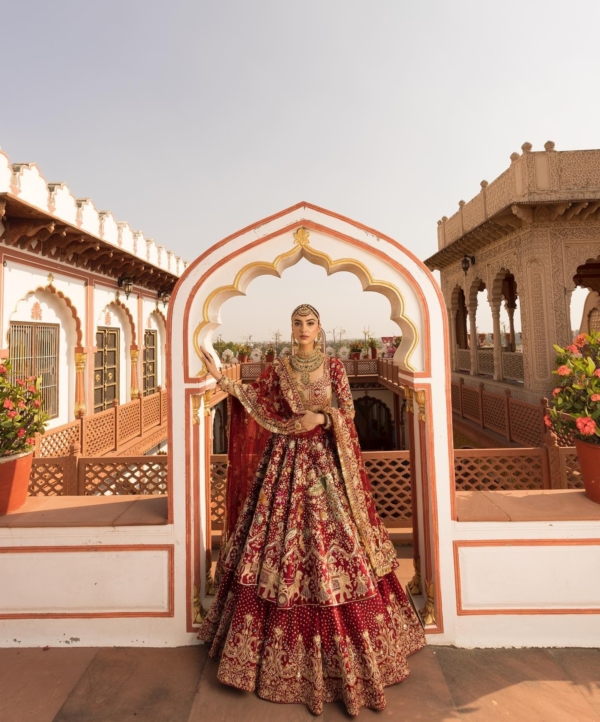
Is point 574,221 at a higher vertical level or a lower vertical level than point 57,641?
higher

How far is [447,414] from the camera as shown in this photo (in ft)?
9.10

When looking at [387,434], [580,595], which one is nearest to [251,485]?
[580,595]

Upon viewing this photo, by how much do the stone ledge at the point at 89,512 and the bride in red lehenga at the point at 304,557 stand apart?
2.01ft

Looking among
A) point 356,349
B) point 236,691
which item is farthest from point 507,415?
point 356,349

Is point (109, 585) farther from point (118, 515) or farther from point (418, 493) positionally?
point (418, 493)

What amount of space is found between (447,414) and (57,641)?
296cm

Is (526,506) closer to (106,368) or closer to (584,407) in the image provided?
(584,407)

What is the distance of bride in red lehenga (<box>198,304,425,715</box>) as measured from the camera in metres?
2.25

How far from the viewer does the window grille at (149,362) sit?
1261cm

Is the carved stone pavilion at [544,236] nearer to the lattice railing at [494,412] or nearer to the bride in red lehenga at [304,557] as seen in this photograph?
the lattice railing at [494,412]

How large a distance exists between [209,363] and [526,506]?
2395 mm

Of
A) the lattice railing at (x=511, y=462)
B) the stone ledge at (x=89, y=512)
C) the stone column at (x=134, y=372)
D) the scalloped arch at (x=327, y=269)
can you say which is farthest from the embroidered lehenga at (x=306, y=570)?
the stone column at (x=134, y=372)

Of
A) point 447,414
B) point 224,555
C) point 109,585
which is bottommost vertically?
point 109,585

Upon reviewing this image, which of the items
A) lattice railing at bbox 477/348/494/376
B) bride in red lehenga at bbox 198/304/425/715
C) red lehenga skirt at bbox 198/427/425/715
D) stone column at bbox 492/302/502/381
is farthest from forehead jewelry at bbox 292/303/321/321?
lattice railing at bbox 477/348/494/376
